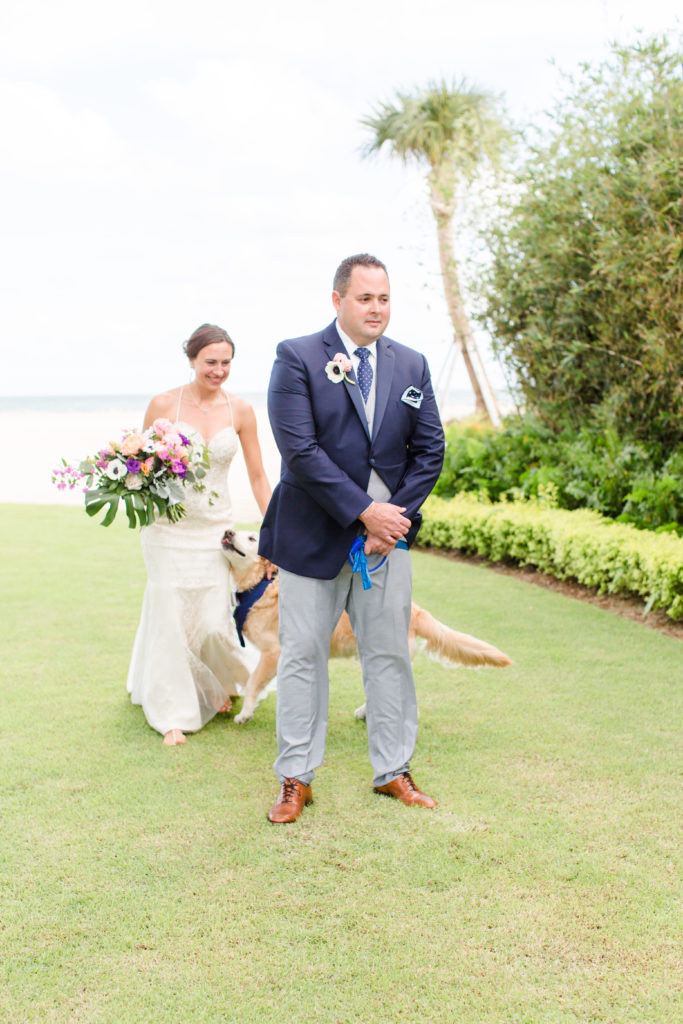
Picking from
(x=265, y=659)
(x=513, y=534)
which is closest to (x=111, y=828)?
(x=265, y=659)

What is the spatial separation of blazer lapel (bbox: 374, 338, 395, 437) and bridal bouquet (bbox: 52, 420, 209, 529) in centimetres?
117

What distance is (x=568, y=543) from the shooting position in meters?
7.92

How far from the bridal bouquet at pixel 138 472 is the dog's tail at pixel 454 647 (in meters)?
1.40

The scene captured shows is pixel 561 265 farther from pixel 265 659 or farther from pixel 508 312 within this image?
pixel 265 659

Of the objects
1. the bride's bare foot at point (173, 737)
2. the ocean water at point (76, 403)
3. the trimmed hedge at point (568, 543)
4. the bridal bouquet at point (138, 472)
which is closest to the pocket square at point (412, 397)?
the bridal bouquet at point (138, 472)

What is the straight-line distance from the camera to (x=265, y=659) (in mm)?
4699

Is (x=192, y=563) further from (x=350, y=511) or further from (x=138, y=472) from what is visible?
(x=350, y=511)

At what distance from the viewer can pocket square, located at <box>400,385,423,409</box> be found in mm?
3626

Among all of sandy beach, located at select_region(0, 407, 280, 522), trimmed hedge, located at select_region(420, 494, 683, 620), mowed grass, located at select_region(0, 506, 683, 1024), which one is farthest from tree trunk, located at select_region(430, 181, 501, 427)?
mowed grass, located at select_region(0, 506, 683, 1024)

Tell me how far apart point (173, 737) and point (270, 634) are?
0.74 metres

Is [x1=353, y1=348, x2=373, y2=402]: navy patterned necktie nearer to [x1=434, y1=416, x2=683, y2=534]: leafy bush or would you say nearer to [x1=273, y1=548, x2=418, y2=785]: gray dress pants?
[x1=273, y1=548, x2=418, y2=785]: gray dress pants

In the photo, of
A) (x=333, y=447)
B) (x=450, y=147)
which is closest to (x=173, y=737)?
(x=333, y=447)

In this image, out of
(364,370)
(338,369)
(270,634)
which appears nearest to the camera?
(338,369)

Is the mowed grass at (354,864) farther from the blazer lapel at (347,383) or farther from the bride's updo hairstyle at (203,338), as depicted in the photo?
the bride's updo hairstyle at (203,338)
